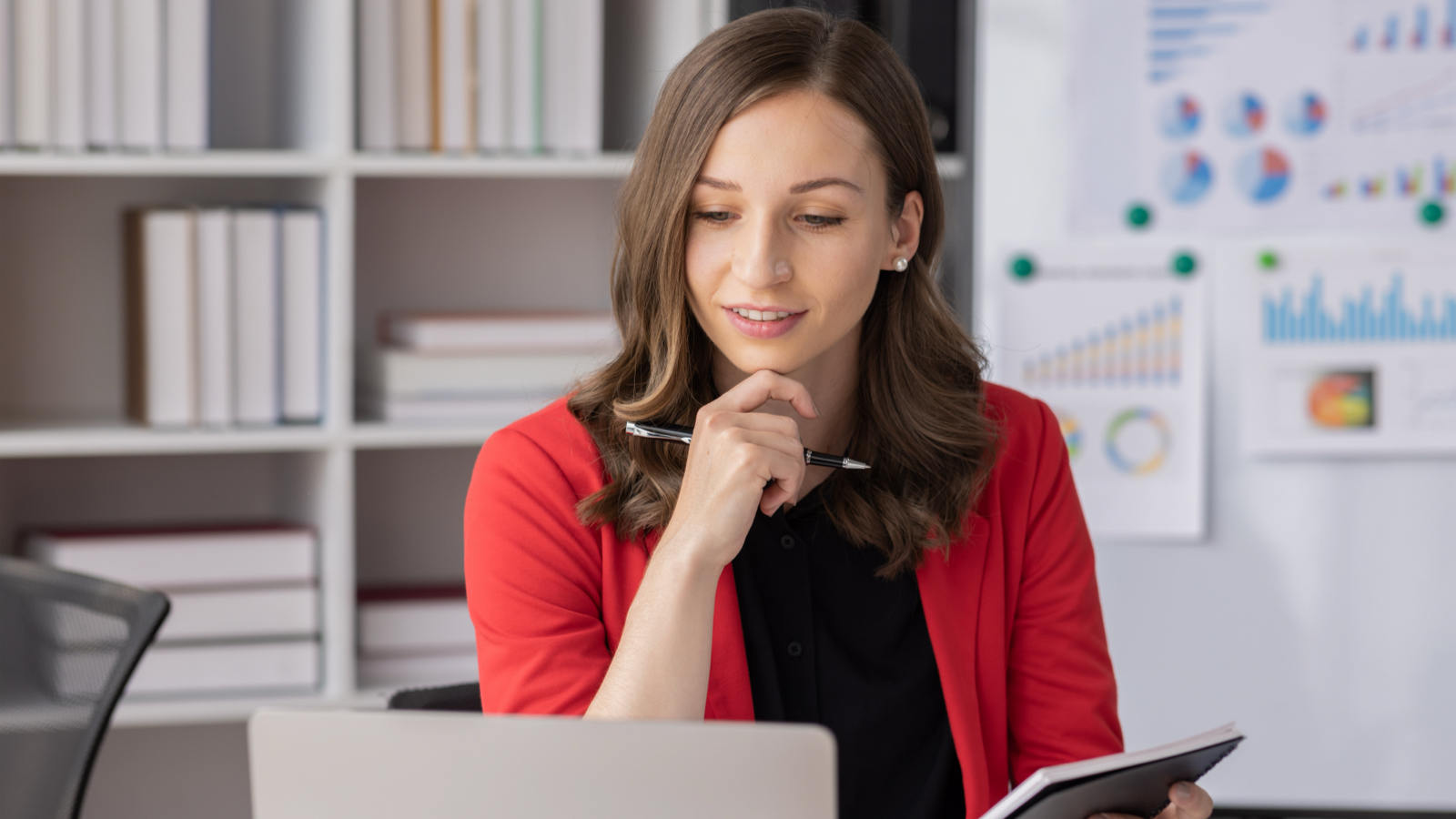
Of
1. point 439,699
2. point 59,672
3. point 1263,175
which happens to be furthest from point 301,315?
point 1263,175

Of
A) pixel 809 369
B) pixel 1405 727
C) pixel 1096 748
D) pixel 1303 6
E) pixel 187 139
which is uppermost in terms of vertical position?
pixel 1303 6

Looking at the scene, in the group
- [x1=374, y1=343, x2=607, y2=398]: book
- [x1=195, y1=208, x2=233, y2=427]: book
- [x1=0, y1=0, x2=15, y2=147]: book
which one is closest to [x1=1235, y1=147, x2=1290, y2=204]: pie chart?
[x1=374, y1=343, x2=607, y2=398]: book

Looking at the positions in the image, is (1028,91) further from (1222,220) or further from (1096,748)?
(1096,748)

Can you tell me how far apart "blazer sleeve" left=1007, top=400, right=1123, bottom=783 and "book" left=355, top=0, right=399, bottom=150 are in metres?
1.20

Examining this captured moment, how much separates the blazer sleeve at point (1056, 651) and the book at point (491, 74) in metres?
1.12

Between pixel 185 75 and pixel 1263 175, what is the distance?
1669mm

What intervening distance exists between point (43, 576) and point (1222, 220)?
5.75 ft

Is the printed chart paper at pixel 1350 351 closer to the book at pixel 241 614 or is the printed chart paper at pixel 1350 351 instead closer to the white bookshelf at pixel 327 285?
the white bookshelf at pixel 327 285

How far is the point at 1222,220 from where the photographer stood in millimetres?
2156

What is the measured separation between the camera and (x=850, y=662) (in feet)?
4.20

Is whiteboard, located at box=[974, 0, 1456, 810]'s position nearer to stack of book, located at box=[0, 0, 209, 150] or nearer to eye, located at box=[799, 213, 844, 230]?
eye, located at box=[799, 213, 844, 230]

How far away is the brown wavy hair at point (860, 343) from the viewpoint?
3.99 ft

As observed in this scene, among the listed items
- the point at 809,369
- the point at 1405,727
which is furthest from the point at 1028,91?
the point at 1405,727

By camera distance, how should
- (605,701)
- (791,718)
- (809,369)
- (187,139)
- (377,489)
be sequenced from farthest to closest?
(377,489)
(187,139)
(809,369)
(791,718)
(605,701)
